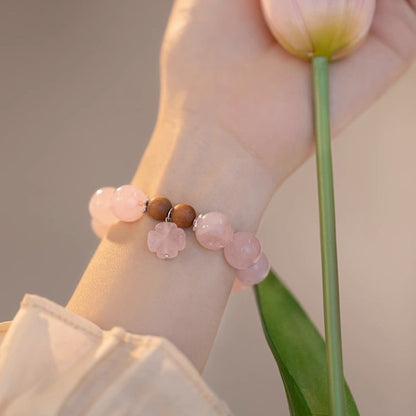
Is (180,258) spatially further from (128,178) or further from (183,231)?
(128,178)

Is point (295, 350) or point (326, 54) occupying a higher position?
point (326, 54)

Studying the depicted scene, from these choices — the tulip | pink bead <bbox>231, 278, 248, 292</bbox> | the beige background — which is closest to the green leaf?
pink bead <bbox>231, 278, 248, 292</bbox>

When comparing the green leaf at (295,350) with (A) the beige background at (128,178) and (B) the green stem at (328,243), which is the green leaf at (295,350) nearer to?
(B) the green stem at (328,243)

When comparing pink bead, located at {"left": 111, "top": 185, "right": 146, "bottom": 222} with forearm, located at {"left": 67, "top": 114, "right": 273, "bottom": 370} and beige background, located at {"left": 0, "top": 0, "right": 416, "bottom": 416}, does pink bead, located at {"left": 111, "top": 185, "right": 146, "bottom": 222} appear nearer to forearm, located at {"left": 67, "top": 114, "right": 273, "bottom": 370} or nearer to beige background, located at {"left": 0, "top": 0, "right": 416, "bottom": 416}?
forearm, located at {"left": 67, "top": 114, "right": 273, "bottom": 370}

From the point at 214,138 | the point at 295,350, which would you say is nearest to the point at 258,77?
the point at 214,138

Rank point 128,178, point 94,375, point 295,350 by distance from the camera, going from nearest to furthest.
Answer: point 94,375 < point 295,350 < point 128,178

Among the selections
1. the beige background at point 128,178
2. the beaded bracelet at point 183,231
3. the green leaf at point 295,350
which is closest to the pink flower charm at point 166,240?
the beaded bracelet at point 183,231

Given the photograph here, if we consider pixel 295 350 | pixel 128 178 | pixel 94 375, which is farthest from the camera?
pixel 128 178
